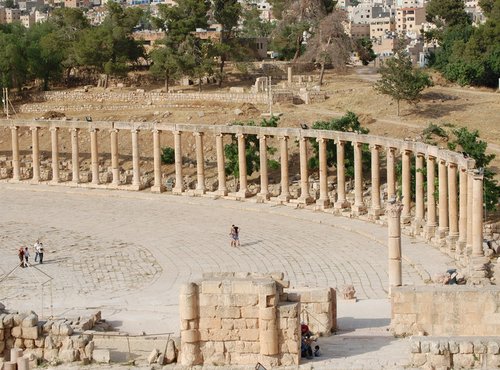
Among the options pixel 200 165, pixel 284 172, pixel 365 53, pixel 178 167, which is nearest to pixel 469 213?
pixel 284 172

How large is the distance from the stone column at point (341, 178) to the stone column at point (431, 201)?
670cm

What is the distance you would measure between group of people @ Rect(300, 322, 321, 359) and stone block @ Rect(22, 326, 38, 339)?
679 centimetres

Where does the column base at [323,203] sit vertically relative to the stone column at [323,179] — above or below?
below

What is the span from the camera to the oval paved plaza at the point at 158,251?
40.6 m

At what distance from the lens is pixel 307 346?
29031mm

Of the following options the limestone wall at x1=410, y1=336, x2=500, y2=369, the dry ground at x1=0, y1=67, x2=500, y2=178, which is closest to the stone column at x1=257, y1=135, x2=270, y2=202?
the dry ground at x1=0, y1=67, x2=500, y2=178

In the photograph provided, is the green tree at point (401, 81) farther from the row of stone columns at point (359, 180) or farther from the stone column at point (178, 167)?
the stone column at point (178, 167)

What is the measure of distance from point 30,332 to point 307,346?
7100 millimetres

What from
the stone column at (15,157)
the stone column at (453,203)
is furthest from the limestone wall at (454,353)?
the stone column at (15,157)

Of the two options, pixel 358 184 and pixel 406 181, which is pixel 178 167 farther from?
pixel 406 181

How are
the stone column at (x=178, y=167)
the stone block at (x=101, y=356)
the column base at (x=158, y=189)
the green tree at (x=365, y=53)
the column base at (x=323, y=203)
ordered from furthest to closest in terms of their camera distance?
the green tree at (x=365, y=53) < the column base at (x=158, y=189) < the stone column at (x=178, y=167) < the column base at (x=323, y=203) < the stone block at (x=101, y=356)

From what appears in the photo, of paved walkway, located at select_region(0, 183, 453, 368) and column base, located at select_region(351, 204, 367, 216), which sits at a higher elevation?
column base, located at select_region(351, 204, 367, 216)

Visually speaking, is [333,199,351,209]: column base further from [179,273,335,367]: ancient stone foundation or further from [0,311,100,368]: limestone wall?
[179,273,335,367]: ancient stone foundation

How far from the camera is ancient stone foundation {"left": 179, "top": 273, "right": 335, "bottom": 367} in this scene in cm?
2789
